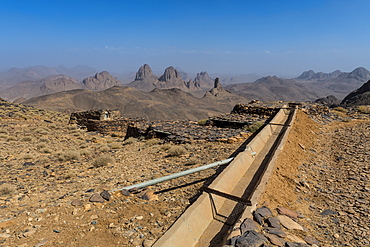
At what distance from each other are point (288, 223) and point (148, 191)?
2.84 metres

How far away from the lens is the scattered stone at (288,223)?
3477 mm

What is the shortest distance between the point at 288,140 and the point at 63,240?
24.5 ft

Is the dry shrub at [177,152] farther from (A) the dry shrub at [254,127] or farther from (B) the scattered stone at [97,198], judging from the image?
(A) the dry shrub at [254,127]

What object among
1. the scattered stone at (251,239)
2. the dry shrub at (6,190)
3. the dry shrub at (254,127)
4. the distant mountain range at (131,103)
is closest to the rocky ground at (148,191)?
the dry shrub at (6,190)

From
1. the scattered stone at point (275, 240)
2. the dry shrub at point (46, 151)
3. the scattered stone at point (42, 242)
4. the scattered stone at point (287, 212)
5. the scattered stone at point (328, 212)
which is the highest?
the scattered stone at point (275, 240)

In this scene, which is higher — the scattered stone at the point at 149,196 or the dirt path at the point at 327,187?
the dirt path at the point at 327,187

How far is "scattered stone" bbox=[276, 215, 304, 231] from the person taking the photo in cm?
348

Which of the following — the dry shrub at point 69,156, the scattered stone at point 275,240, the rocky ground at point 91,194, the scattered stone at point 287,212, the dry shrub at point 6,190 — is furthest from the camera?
the dry shrub at point 69,156

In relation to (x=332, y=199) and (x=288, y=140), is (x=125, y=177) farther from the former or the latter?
(x=288, y=140)

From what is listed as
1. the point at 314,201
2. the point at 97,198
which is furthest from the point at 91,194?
the point at 314,201

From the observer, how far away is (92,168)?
303 inches

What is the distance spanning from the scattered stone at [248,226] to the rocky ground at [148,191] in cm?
57

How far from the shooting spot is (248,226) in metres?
3.22

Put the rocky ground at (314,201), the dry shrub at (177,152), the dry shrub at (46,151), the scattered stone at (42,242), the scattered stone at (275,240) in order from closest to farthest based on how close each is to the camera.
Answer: the scattered stone at (275,240) < the scattered stone at (42,242) < the rocky ground at (314,201) < the dry shrub at (177,152) < the dry shrub at (46,151)
